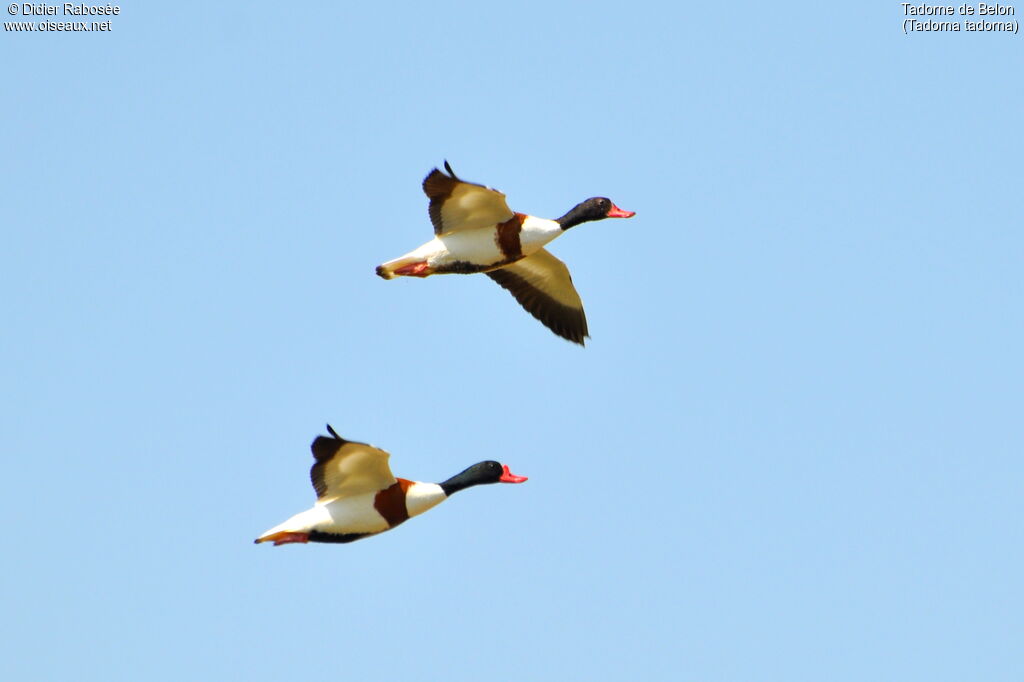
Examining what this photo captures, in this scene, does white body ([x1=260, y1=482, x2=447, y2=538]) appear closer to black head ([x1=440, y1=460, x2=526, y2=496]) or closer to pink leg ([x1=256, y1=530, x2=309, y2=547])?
pink leg ([x1=256, y1=530, x2=309, y2=547])

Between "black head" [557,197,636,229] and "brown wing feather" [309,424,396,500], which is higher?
"black head" [557,197,636,229]

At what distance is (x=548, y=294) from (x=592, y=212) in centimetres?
189

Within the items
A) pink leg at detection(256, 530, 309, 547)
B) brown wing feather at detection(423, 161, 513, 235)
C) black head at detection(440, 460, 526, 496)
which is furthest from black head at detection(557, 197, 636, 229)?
pink leg at detection(256, 530, 309, 547)

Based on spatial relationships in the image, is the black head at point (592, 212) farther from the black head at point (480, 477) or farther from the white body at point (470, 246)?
the black head at point (480, 477)

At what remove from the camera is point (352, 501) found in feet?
54.2

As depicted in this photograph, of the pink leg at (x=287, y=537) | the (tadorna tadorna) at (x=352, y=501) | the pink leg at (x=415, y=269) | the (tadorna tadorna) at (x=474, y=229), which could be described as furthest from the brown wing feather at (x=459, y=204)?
the pink leg at (x=287, y=537)

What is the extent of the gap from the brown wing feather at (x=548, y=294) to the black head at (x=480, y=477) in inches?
110

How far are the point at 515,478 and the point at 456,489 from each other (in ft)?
2.21

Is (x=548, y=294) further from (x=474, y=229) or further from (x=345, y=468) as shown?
(x=345, y=468)

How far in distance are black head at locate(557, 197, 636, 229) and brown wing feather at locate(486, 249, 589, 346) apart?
155 centimetres

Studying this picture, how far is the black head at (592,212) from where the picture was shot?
18328mm

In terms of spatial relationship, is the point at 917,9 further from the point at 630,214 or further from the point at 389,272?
the point at 389,272

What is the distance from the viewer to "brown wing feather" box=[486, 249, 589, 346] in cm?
2000

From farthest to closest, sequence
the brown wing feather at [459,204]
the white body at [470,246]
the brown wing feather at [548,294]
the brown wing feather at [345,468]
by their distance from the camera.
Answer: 1. the brown wing feather at [548,294]
2. the white body at [470,246]
3. the brown wing feather at [459,204]
4. the brown wing feather at [345,468]
